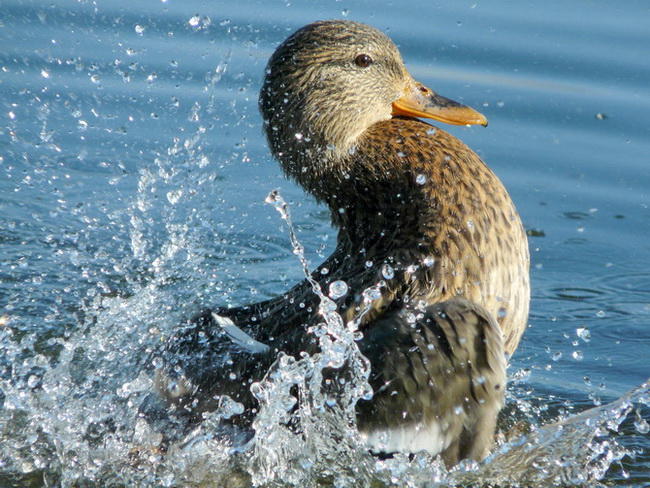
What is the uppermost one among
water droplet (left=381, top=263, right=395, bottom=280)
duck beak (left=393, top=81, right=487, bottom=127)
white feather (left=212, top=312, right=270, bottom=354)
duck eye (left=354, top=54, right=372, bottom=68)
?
duck eye (left=354, top=54, right=372, bottom=68)

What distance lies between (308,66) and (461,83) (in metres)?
3.38

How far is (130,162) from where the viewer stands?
7.16 metres

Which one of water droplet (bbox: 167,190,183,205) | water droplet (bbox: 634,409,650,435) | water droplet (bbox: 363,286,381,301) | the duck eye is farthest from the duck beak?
water droplet (bbox: 167,190,183,205)

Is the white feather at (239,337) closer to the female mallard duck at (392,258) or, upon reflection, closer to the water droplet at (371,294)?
the female mallard duck at (392,258)

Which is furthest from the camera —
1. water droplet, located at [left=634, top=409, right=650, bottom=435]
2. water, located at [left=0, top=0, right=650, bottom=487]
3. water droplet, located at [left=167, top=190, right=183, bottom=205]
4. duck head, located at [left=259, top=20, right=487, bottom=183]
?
water droplet, located at [left=167, top=190, right=183, bottom=205]

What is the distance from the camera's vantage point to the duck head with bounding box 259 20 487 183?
15.1ft

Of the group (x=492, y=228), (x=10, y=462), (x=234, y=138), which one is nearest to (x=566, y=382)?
(x=492, y=228)

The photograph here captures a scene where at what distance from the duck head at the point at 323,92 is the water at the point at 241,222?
732 millimetres

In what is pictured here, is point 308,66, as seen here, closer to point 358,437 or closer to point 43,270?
point 358,437

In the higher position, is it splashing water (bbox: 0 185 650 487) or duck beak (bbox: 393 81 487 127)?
duck beak (bbox: 393 81 487 127)

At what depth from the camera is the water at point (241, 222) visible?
14.2ft

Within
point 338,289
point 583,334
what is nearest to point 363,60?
point 338,289

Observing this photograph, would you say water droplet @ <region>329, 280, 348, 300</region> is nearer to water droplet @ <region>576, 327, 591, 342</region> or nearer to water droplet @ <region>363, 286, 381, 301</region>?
water droplet @ <region>363, 286, 381, 301</region>

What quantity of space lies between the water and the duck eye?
1.00 meters
